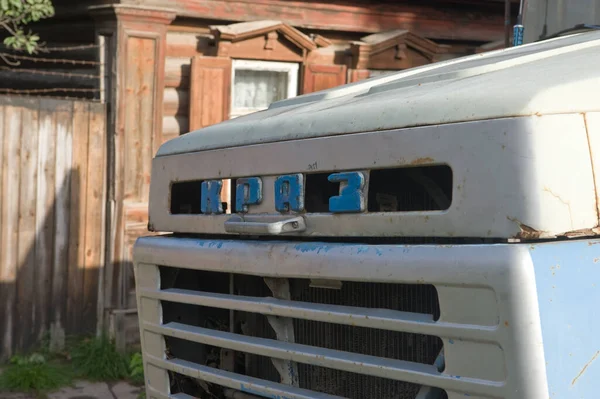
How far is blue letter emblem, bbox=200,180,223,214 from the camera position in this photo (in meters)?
2.87

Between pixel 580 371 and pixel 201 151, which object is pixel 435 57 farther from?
pixel 580 371

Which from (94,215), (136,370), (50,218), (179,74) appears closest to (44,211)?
(50,218)

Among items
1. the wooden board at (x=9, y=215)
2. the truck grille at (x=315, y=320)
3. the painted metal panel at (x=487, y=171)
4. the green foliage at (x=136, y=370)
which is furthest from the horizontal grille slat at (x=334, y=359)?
the wooden board at (x=9, y=215)

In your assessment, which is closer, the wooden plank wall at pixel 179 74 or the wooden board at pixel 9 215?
the wooden board at pixel 9 215

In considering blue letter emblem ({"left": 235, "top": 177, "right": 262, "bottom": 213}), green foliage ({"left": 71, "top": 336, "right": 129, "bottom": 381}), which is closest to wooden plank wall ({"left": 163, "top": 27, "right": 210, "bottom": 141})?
green foliage ({"left": 71, "top": 336, "right": 129, "bottom": 381})

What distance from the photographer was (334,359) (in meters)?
2.38

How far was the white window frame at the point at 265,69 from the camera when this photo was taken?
805 centimetres

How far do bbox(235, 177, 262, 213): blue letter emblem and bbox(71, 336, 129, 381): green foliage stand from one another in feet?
14.6

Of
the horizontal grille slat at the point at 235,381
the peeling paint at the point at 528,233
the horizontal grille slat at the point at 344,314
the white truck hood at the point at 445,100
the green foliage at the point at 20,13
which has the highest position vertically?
the green foliage at the point at 20,13

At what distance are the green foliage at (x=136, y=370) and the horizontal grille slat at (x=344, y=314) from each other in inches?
157

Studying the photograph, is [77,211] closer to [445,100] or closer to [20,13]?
[20,13]

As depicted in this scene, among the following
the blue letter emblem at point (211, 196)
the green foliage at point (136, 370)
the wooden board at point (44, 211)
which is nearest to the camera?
the blue letter emblem at point (211, 196)

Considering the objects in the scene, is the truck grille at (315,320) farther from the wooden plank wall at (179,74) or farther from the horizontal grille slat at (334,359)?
the wooden plank wall at (179,74)

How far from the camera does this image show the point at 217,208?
9.40ft
